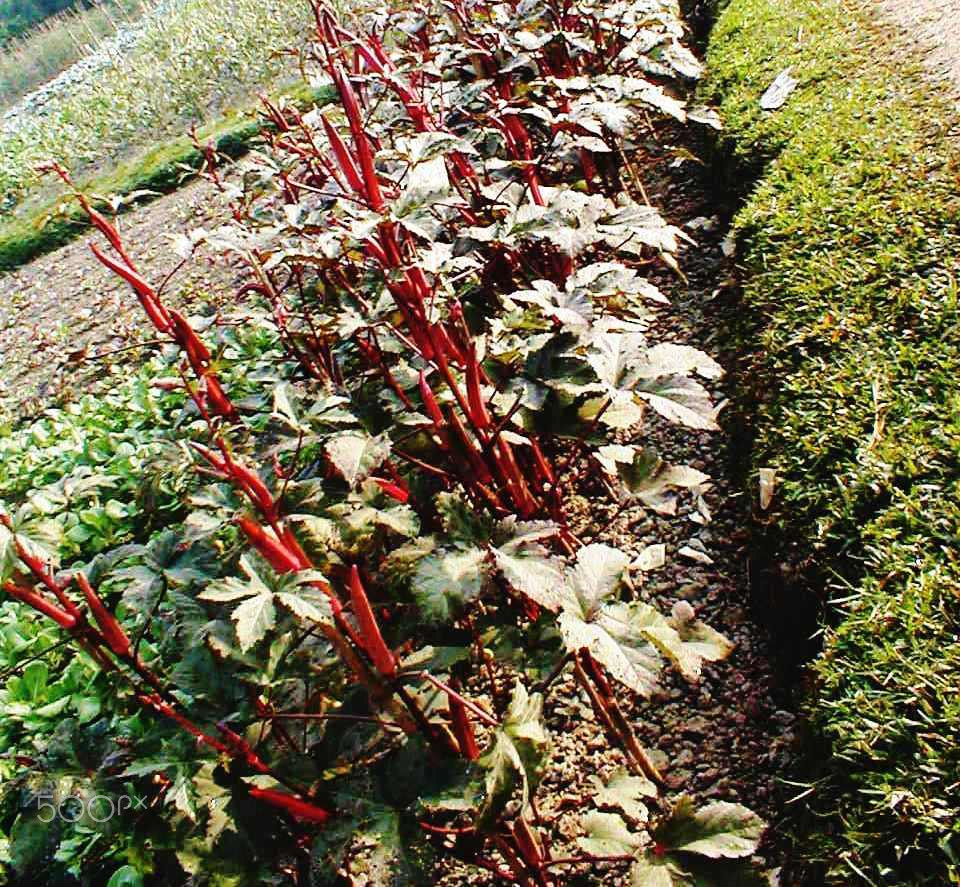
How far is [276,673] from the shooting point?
1.11m

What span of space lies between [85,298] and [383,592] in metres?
4.21

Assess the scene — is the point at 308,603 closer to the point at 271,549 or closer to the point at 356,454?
the point at 271,549

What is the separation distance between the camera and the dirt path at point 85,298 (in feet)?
12.5

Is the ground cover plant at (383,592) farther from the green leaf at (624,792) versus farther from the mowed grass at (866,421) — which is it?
the mowed grass at (866,421)

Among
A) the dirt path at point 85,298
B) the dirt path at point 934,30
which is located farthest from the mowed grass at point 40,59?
the dirt path at point 934,30

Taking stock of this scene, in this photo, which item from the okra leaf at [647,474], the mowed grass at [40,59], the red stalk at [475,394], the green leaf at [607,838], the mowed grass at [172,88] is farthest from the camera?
the mowed grass at [40,59]

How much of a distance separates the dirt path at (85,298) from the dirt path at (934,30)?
9.80ft

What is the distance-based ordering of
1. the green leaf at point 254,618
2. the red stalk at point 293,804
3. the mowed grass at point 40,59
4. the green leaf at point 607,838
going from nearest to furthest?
1. the green leaf at point 254,618
2. the red stalk at point 293,804
3. the green leaf at point 607,838
4. the mowed grass at point 40,59

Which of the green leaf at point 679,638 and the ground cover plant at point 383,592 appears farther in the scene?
the green leaf at point 679,638

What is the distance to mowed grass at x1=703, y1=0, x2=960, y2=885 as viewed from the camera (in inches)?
41.0

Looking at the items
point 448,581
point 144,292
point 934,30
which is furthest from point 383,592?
point 934,30

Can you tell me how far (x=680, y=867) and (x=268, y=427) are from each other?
2.96 ft

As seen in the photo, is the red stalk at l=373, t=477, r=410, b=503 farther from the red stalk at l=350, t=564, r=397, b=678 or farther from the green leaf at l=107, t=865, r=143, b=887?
the green leaf at l=107, t=865, r=143, b=887

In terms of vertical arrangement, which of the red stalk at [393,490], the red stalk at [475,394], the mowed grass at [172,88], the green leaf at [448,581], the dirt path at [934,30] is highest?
the mowed grass at [172,88]
